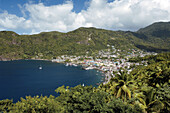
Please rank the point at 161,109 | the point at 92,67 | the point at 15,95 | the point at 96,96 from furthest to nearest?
1. the point at 92,67
2. the point at 15,95
3. the point at 96,96
4. the point at 161,109

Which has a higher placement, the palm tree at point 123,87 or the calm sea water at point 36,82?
the palm tree at point 123,87

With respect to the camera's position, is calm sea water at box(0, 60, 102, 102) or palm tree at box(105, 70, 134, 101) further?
calm sea water at box(0, 60, 102, 102)

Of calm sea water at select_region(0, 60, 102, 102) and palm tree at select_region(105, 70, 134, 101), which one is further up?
palm tree at select_region(105, 70, 134, 101)

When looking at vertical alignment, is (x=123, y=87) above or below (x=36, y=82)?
above

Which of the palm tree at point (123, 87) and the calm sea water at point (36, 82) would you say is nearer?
the palm tree at point (123, 87)

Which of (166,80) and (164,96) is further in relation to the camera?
(166,80)

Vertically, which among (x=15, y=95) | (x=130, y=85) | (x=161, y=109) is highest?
(x=130, y=85)

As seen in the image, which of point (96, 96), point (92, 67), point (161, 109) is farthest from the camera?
point (92, 67)

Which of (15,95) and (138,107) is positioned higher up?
(138,107)

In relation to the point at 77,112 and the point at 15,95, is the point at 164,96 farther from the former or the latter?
the point at 15,95

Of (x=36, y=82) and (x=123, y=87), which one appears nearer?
(x=123, y=87)

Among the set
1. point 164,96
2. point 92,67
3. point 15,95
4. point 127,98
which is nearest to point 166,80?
point 164,96
